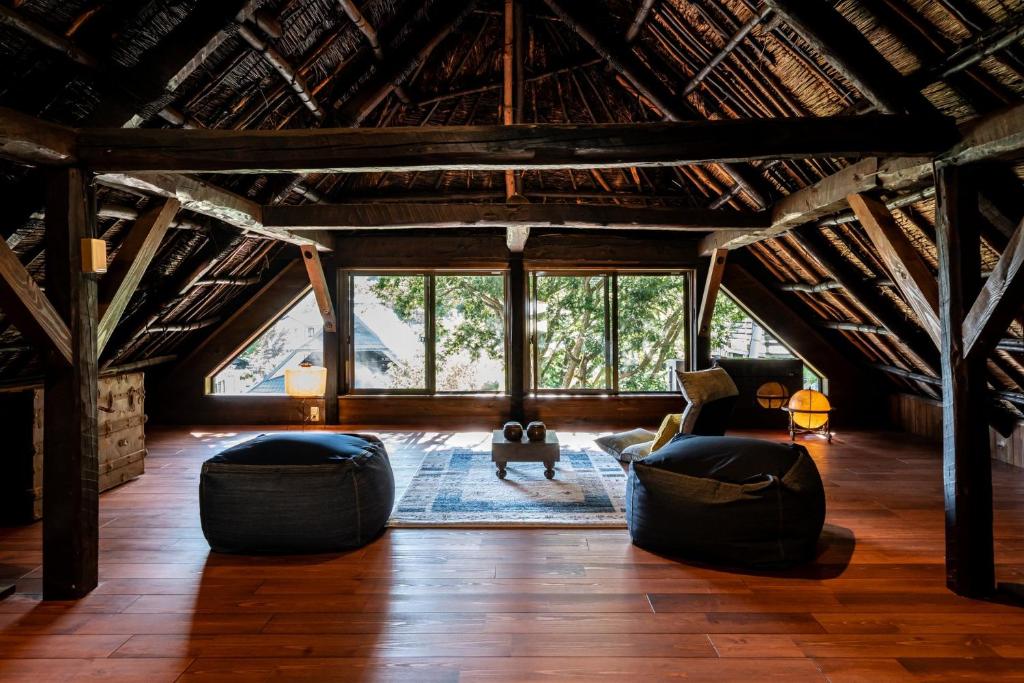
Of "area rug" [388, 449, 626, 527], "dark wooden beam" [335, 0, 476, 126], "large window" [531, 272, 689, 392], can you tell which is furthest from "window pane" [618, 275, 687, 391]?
"dark wooden beam" [335, 0, 476, 126]

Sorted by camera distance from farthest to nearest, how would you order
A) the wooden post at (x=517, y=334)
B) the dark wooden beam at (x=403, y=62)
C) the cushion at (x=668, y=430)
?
the wooden post at (x=517, y=334), the cushion at (x=668, y=430), the dark wooden beam at (x=403, y=62)

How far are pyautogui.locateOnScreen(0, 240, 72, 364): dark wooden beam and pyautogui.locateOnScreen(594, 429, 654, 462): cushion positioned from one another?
159 inches

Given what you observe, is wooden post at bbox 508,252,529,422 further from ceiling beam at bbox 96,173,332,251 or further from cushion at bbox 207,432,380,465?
cushion at bbox 207,432,380,465

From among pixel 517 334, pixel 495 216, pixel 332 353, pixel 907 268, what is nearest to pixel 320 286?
pixel 332 353

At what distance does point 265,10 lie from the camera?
323 centimetres

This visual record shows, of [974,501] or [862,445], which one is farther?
[862,445]

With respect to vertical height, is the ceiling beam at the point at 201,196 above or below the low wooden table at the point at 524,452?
above

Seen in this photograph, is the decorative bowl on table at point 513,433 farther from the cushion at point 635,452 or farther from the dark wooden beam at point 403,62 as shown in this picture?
the dark wooden beam at point 403,62

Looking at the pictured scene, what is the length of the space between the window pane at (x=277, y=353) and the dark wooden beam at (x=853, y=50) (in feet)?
18.7

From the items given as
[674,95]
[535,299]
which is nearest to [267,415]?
[535,299]

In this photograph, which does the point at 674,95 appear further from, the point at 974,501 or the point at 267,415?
the point at 267,415

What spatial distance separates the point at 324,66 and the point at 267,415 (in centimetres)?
439

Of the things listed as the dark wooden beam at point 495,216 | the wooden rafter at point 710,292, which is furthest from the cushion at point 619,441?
the dark wooden beam at point 495,216

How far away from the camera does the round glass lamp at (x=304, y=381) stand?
6191 mm
